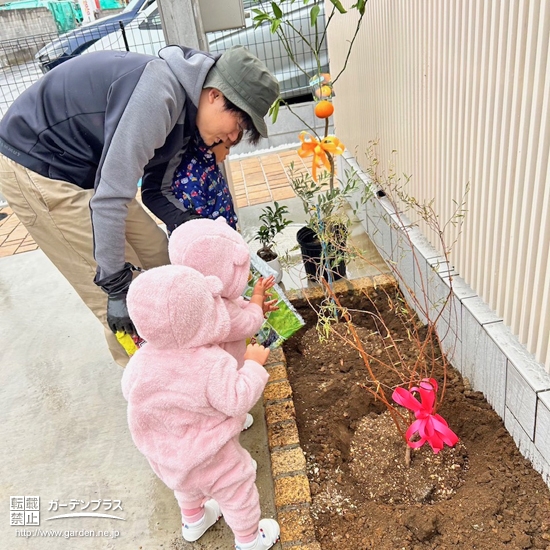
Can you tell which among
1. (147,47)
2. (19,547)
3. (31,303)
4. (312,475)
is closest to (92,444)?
(19,547)

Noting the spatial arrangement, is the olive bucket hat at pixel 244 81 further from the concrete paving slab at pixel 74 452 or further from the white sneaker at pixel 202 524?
the white sneaker at pixel 202 524

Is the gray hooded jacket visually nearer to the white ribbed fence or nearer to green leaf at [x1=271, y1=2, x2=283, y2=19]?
green leaf at [x1=271, y1=2, x2=283, y2=19]

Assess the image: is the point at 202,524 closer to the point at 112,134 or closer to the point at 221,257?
the point at 221,257

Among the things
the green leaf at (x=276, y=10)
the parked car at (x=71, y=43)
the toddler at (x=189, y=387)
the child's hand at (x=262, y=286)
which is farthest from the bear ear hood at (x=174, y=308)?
the parked car at (x=71, y=43)

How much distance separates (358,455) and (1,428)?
5.89 ft

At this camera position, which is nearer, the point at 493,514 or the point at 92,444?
the point at 493,514

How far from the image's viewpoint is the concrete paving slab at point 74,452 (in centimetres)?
203

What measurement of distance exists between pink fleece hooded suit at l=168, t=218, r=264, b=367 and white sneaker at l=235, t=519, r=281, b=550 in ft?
2.09

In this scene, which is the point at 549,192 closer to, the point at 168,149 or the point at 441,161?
the point at 441,161

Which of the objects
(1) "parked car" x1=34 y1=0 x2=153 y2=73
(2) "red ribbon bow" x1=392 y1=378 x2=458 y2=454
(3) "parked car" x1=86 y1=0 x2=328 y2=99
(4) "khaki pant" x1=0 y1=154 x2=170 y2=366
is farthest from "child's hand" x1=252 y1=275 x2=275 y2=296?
(1) "parked car" x1=34 y1=0 x2=153 y2=73

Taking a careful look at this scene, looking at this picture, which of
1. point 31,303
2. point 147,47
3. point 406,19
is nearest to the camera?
point 406,19

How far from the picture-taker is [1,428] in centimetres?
265

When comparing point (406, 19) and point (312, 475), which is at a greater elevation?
point (406, 19)

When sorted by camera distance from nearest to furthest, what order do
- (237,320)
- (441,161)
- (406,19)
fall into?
(237,320) → (441,161) → (406,19)
